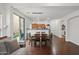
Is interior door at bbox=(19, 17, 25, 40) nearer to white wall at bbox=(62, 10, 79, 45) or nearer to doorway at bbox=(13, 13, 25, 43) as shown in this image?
doorway at bbox=(13, 13, 25, 43)

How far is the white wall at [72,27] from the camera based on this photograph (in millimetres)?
4630

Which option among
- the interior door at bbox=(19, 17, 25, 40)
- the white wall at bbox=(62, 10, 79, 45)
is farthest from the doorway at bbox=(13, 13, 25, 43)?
the white wall at bbox=(62, 10, 79, 45)

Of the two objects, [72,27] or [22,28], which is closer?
[22,28]

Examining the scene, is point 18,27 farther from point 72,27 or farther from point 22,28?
point 72,27

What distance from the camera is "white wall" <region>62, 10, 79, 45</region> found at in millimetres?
4630

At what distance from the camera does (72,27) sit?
5.18m

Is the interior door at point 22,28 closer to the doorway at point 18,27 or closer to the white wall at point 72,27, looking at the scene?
the doorway at point 18,27

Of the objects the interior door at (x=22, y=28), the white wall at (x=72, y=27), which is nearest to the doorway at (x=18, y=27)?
the interior door at (x=22, y=28)

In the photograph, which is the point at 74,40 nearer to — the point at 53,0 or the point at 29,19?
the point at 29,19

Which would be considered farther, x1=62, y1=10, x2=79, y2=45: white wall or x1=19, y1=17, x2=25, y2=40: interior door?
x1=62, y1=10, x2=79, y2=45: white wall

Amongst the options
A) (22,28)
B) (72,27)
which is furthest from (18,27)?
(72,27)

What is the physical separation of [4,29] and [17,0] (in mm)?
1309

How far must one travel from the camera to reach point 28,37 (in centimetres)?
377
